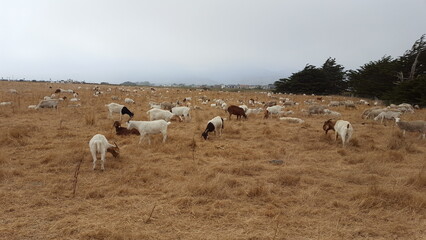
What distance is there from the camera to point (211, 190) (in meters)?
6.64

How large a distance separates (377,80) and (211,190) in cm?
3360

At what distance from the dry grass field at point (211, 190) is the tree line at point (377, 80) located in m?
16.7

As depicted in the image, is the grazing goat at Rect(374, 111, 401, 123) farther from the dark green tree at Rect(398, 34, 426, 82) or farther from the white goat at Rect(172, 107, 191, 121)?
the dark green tree at Rect(398, 34, 426, 82)

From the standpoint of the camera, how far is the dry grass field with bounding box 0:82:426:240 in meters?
5.13

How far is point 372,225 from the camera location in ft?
17.7

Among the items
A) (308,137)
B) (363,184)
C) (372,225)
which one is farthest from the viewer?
(308,137)

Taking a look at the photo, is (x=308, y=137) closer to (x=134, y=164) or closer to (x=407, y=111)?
(x=134, y=164)

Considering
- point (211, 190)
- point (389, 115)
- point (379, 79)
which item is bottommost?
point (211, 190)

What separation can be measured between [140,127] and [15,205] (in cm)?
567

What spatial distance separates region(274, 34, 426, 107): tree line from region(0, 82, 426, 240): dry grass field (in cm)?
1669

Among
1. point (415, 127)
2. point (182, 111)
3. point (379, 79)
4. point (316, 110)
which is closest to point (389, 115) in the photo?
point (415, 127)

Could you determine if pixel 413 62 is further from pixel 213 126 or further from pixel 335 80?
pixel 213 126

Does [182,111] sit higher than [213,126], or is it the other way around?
[182,111]

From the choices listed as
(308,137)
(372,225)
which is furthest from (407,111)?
(372,225)
